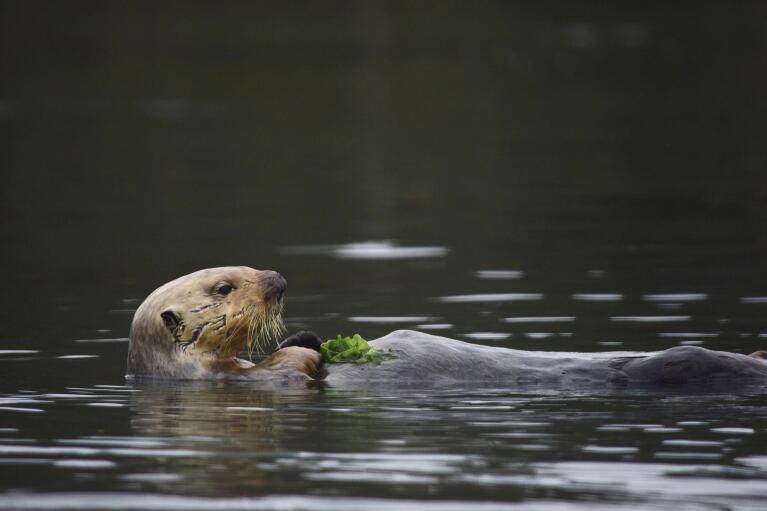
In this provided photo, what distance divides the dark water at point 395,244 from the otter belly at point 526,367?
0.12 meters

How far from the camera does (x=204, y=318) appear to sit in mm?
8445

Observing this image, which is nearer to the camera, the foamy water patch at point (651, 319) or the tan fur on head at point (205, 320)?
the tan fur on head at point (205, 320)

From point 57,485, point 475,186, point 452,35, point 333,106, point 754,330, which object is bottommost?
point 57,485

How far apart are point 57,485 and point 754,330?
5.14 metres

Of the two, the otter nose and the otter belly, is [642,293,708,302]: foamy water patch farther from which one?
the otter nose

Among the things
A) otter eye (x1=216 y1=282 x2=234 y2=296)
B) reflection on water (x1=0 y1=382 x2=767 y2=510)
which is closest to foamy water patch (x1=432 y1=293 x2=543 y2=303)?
otter eye (x1=216 y1=282 x2=234 y2=296)

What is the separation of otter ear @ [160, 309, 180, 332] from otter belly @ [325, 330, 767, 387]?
0.83 metres

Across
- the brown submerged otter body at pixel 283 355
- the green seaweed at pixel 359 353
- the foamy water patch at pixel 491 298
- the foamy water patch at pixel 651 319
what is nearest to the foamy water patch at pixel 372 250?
the foamy water patch at pixel 491 298

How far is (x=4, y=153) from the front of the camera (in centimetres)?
2438

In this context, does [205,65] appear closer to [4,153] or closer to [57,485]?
[4,153]

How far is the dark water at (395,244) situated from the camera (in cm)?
657

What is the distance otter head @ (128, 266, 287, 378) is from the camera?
8438mm

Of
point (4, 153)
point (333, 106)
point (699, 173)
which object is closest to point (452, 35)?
point (333, 106)

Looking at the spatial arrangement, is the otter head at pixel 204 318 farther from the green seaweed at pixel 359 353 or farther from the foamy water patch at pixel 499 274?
the foamy water patch at pixel 499 274
